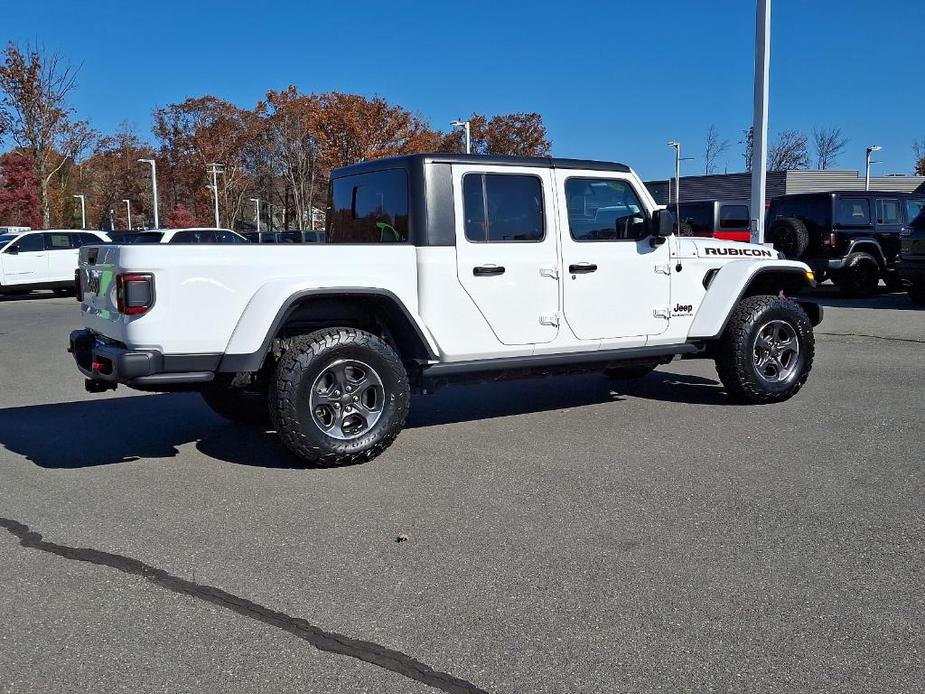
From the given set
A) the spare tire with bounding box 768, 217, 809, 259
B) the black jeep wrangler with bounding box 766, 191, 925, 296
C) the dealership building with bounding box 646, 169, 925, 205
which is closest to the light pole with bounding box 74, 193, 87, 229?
the dealership building with bounding box 646, 169, 925, 205

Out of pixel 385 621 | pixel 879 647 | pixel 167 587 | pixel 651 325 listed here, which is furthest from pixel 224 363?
pixel 879 647

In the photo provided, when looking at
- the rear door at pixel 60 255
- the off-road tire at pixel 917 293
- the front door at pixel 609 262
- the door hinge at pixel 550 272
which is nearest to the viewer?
the door hinge at pixel 550 272

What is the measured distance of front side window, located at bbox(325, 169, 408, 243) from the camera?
630 cm

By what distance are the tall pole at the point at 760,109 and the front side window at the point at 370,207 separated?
10181 millimetres

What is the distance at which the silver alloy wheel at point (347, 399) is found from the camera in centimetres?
572

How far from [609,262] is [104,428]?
4105 mm

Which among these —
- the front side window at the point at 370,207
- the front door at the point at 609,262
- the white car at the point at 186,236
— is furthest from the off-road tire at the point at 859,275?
the white car at the point at 186,236

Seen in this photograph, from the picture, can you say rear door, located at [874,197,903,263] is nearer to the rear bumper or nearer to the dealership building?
the rear bumper

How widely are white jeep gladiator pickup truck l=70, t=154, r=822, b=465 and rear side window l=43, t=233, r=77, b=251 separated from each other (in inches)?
725

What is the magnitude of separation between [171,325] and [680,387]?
5.06 metres

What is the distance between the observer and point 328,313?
6.04m

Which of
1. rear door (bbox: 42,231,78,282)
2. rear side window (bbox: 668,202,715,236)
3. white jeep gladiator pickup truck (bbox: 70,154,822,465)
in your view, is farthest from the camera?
rear door (bbox: 42,231,78,282)

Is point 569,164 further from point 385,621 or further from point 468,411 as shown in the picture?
point 385,621

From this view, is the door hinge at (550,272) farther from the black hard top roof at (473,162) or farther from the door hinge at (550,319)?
the black hard top roof at (473,162)
